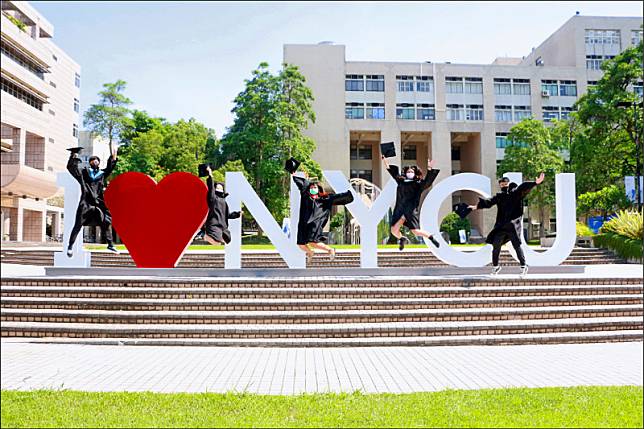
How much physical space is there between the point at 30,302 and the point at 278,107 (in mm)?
30685

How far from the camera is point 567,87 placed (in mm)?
51625

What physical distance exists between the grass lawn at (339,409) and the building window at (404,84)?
48.0m

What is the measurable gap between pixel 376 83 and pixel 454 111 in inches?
343

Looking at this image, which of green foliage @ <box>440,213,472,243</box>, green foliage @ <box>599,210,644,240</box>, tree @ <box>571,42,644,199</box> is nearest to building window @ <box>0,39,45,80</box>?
green foliage @ <box>440,213,472,243</box>

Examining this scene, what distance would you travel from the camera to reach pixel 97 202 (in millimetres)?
11195

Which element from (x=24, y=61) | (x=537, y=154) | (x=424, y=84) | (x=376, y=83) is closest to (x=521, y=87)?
(x=424, y=84)

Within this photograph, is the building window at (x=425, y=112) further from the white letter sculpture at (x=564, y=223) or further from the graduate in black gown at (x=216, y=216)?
the graduate in black gown at (x=216, y=216)

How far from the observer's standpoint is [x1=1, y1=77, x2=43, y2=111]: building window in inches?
1490

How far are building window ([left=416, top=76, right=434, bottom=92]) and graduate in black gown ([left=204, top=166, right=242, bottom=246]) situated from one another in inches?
1687

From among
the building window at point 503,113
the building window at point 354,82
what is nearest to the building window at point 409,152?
the building window at point 503,113

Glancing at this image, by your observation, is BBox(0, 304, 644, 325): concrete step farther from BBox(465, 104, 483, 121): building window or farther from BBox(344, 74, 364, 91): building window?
BBox(465, 104, 483, 121): building window

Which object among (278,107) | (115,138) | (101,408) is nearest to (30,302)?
(101,408)

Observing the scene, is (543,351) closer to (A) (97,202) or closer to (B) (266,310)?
(B) (266,310)

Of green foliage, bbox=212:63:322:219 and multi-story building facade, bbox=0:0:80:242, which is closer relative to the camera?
multi-story building facade, bbox=0:0:80:242
